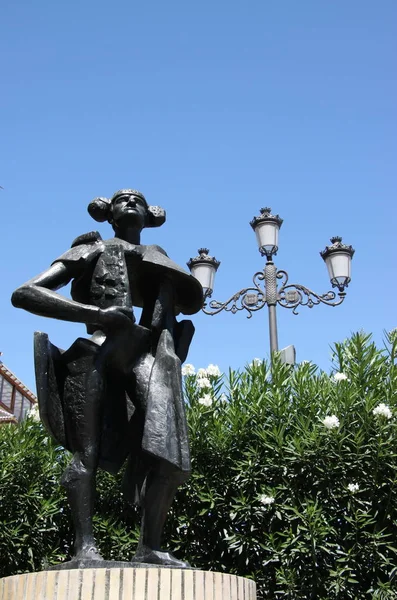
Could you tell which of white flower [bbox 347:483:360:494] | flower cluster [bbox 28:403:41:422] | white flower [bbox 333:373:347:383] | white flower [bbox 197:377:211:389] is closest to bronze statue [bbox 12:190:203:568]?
white flower [bbox 347:483:360:494]

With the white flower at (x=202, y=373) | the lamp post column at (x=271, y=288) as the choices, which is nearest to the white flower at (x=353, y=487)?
the white flower at (x=202, y=373)

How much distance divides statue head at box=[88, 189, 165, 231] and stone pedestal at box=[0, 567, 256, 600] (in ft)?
6.67

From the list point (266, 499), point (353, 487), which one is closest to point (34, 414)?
point (266, 499)

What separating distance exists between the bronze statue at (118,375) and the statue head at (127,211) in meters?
0.18

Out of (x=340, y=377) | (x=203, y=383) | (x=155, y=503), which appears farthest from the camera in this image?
(x=203, y=383)

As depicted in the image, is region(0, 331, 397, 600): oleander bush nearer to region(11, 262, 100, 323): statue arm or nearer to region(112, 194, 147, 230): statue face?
region(112, 194, 147, 230): statue face

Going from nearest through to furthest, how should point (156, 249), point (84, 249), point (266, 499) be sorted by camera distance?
point (84, 249) < point (156, 249) < point (266, 499)

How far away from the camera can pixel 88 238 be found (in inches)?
159

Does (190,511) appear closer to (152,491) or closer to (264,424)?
(264,424)

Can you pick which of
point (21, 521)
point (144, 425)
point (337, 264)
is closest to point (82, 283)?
point (144, 425)

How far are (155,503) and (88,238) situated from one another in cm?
157

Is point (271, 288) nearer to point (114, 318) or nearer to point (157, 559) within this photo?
point (114, 318)

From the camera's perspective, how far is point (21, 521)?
6.71 meters

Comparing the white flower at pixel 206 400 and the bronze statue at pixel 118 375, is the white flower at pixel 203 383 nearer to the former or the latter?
the white flower at pixel 206 400
